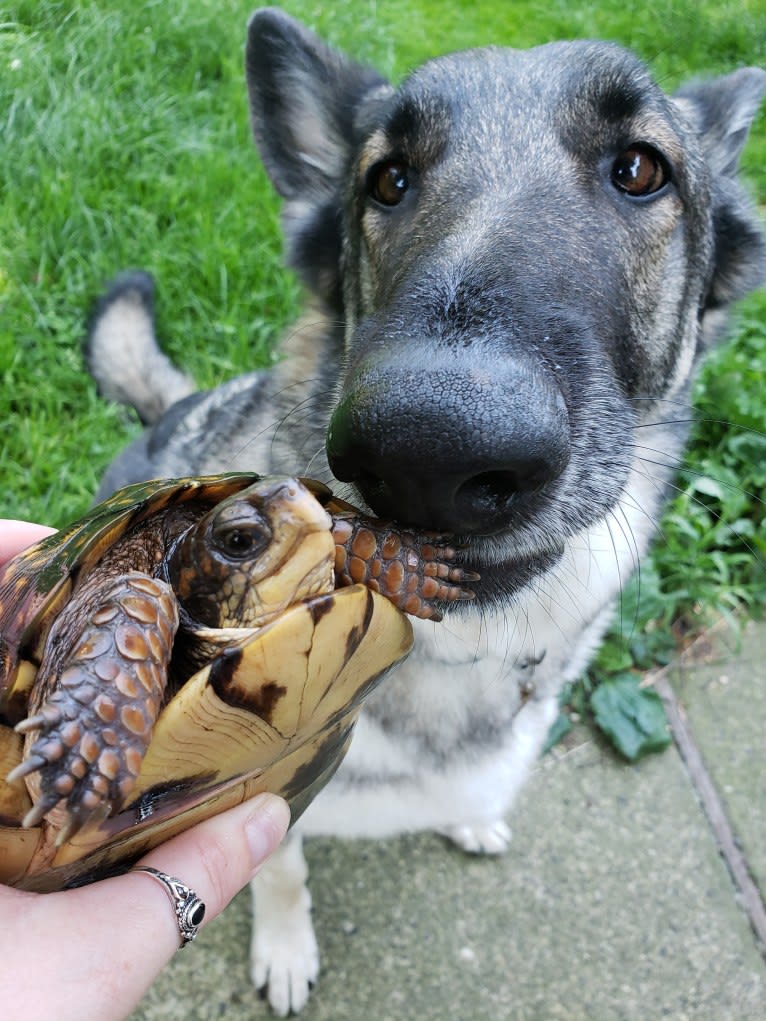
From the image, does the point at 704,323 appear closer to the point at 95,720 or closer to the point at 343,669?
the point at 343,669

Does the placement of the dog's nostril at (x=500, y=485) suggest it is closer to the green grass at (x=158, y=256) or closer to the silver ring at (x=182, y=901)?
the silver ring at (x=182, y=901)

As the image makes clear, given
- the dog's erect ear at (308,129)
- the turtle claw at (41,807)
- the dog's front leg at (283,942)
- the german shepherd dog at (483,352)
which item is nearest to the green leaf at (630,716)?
the german shepherd dog at (483,352)

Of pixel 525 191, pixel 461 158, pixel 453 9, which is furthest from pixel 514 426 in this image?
pixel 453 9

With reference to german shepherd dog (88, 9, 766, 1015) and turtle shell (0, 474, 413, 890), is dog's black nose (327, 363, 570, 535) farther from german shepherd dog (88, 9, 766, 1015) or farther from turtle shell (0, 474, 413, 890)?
turtle shell (0, 474, 413, 890)

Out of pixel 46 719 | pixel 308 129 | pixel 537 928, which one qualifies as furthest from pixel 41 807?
pixel 308 129

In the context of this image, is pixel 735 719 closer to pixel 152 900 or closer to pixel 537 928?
pixel 537 928

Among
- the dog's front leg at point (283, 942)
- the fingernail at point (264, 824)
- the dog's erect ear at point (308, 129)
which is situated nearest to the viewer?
the fingernail at point (264, 824)
